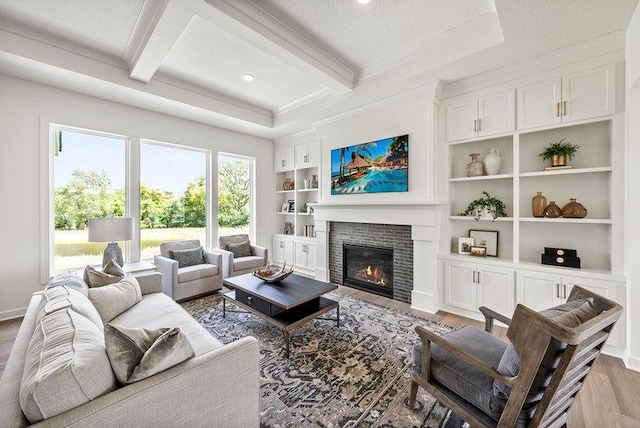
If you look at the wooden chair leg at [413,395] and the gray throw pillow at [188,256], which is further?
the gray throw pillow at [188,256]

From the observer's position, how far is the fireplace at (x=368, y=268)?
13.0 ft

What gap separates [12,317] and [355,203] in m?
4.53

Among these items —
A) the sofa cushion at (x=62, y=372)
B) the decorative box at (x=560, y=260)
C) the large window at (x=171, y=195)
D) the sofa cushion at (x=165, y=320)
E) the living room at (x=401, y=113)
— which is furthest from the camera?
the large window at (x=171, y=195)

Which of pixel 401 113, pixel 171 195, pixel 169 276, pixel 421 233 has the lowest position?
pixel 169 276

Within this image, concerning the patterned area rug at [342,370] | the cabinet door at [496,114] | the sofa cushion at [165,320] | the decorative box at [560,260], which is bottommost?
the patterned area rug at [342,370]

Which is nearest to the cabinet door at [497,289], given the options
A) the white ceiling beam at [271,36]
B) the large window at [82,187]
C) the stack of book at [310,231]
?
the white ceiling beam at [271,36]

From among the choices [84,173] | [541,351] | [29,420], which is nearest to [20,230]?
[84,173]

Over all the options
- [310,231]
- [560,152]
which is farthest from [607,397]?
[310,231]

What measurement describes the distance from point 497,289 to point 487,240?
1.99 feet

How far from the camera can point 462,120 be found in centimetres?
331

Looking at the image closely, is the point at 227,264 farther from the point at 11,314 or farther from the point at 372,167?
the point at 372,167

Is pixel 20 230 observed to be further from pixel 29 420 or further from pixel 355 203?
pixel 355 203

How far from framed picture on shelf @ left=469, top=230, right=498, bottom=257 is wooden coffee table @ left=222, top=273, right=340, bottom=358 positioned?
1.96 m

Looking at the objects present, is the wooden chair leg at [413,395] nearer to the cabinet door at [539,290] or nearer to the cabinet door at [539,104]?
the cabinet door at [539,290]
